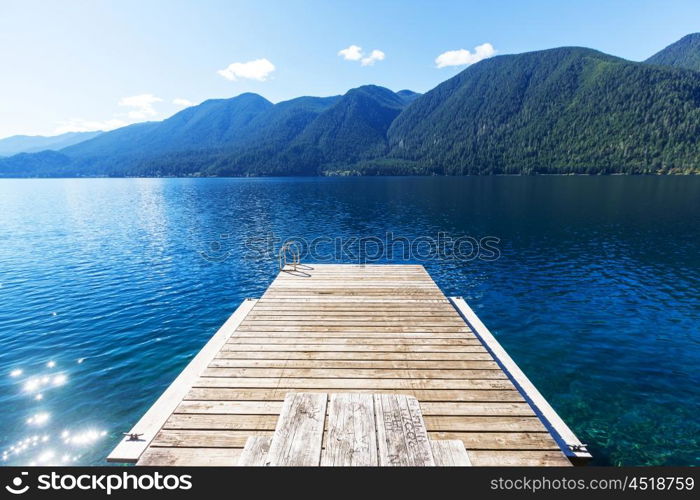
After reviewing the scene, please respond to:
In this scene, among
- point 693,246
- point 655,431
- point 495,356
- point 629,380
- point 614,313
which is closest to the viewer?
point 655,431

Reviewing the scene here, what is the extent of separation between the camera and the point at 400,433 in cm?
454

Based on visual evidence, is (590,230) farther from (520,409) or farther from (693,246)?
(520,409)

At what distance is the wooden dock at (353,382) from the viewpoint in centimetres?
595

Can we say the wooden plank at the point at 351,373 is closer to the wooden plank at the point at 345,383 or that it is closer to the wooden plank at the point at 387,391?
the wooden plank at the point at 345,383

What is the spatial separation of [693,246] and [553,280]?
20852 mm

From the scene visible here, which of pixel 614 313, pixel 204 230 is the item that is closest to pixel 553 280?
pixel 614 313

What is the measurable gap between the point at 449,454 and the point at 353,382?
3.83m

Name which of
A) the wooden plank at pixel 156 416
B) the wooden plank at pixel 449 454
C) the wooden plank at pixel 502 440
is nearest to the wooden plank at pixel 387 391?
the wooden plank at pixel 156 416

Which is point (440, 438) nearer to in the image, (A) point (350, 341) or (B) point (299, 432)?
(B) point (299, 432)

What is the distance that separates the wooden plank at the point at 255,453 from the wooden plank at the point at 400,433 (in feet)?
5.11


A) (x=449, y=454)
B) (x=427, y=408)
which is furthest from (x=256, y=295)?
(x=449, y=454)

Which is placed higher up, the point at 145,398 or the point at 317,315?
the point at 317,315

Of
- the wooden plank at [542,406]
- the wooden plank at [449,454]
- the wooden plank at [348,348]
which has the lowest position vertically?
the wooden plank at [542,406]

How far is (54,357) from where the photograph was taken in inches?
525
